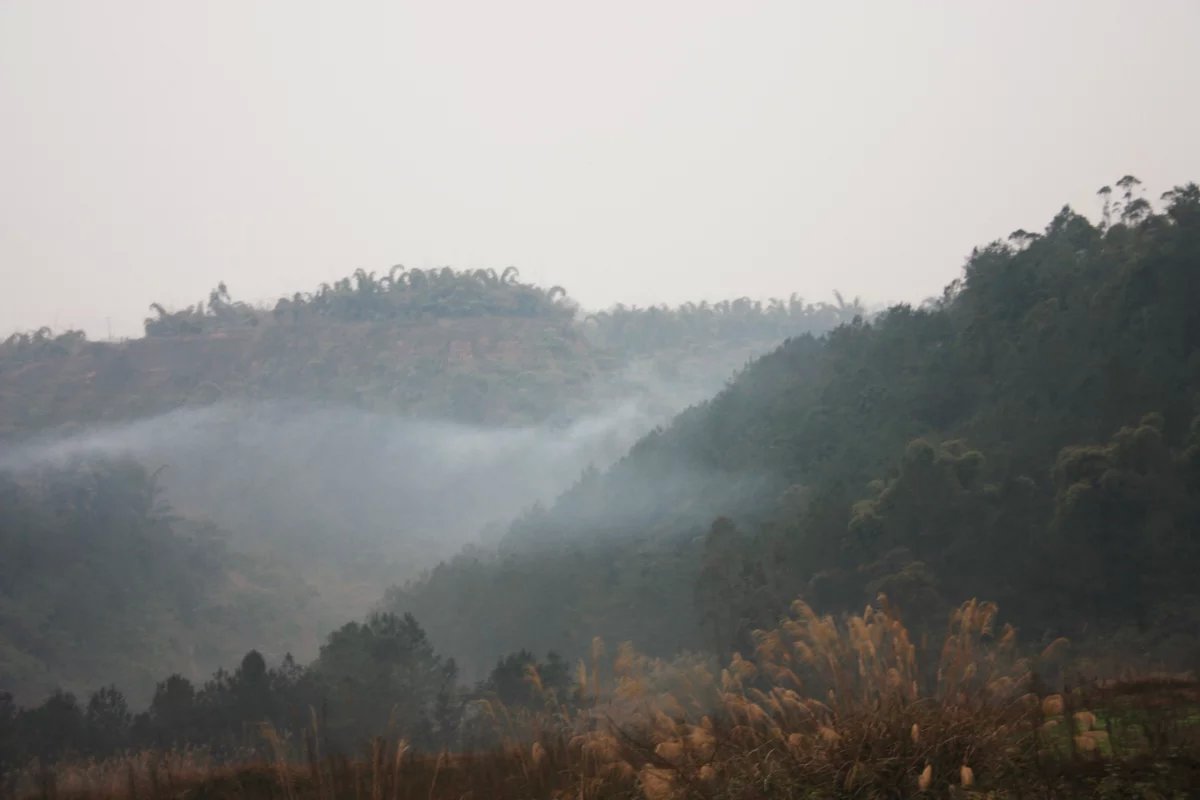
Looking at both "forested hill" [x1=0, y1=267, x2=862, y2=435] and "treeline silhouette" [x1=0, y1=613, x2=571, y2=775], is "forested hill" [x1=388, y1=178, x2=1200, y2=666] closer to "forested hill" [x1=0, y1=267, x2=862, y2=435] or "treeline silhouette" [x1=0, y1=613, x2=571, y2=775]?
"treeline silhouette" [x1=0, y1=613, x2=571, y2=775]

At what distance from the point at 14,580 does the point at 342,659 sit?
33.1m

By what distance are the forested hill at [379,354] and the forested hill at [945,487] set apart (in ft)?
168

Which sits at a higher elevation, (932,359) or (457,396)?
(457,396)

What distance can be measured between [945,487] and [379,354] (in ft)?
282

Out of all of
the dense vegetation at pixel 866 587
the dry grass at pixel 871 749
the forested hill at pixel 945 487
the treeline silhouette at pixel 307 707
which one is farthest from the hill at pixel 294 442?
the dry grass at pixel 871 749

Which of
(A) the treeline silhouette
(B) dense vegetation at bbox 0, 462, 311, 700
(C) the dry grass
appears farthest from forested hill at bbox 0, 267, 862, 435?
(C) the dry grass

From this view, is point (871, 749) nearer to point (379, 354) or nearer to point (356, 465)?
point (356, 465)

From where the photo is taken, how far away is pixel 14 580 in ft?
211

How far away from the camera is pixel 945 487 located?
38406 mm

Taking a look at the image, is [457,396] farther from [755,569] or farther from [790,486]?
[755,569]

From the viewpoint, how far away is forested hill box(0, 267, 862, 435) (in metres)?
111

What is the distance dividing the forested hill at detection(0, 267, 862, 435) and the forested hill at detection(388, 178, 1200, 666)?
51.1m

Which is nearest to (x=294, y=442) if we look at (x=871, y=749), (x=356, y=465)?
(x=356, y=465)

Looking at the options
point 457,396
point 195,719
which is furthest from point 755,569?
point 457,396
